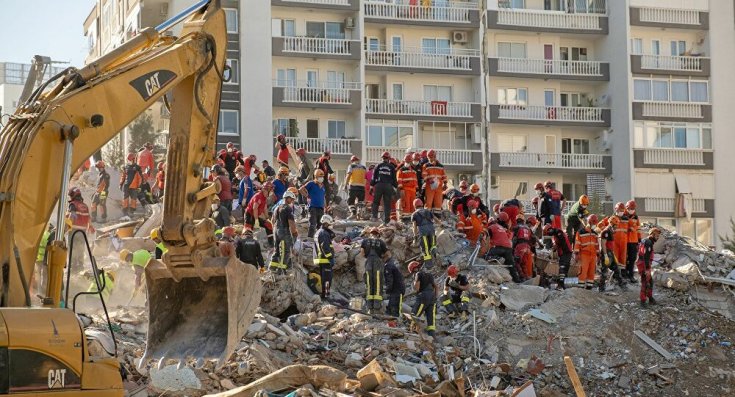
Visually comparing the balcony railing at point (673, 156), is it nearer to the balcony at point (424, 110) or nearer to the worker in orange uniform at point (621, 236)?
the balcony at point (424, 110)

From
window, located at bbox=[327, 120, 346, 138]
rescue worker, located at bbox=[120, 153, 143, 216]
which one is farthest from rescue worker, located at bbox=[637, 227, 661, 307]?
window, located at bbox=[327, 120, 346, 138]

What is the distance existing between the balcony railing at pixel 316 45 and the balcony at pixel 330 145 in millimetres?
3623

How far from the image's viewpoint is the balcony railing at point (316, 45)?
47.6 m

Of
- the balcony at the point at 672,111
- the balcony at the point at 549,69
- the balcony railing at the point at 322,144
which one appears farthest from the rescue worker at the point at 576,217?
the balcony at the point at 672,111

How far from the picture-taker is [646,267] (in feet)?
87.1

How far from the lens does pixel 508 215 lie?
89.9 ft

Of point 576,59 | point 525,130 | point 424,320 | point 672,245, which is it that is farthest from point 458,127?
point 424,320

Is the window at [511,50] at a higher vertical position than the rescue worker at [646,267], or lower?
higher

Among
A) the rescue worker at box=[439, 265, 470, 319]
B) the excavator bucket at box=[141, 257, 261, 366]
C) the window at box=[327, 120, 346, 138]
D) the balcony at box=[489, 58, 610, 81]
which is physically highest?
the balcony at box=[489, 58, 610, 81]

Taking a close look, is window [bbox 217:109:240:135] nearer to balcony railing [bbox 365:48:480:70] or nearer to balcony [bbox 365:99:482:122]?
balcony [bbox 365:99:482:122]

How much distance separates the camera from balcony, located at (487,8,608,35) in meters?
50.7

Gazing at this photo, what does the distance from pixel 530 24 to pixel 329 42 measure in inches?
365

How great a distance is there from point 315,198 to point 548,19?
2791cm

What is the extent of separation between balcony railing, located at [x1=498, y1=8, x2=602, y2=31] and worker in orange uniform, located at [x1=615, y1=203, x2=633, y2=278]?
2370 cm
